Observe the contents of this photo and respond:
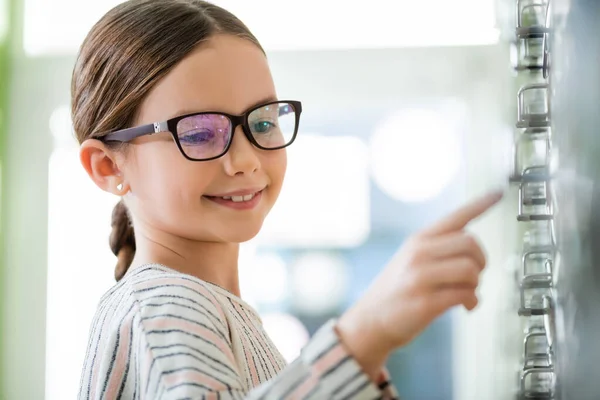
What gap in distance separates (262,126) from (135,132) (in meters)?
0.11

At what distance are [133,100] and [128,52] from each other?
5cm

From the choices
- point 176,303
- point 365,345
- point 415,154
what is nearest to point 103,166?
point 176,303

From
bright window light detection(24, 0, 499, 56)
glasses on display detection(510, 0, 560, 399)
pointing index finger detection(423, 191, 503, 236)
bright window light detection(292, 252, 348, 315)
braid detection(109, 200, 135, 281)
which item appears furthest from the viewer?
bright window light detection(292, 252, 348, 315)

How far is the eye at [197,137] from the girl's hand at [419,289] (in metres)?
0.24

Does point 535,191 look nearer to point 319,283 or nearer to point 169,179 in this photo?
point 169,179

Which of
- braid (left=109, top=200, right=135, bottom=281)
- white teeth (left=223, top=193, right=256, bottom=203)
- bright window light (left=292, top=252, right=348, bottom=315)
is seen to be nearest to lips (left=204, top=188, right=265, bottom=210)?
white teeth (left=223, top=193, right=256, bottom=203)

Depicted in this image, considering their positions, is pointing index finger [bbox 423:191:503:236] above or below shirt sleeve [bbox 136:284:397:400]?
above

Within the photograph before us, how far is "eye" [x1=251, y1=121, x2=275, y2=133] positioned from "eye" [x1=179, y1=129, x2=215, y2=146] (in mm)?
41

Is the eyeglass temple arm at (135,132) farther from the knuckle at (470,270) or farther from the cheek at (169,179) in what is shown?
the knuckle at (470,270)

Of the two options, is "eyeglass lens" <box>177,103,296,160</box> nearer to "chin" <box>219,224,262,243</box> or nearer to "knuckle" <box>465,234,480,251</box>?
"chin" <box>219,224,262,243</box>

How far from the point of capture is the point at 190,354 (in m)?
0.53

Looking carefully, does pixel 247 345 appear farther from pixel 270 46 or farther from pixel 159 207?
pixel 270 46

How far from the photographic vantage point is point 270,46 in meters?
2.66

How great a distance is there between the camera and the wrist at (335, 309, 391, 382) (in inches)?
18.2
